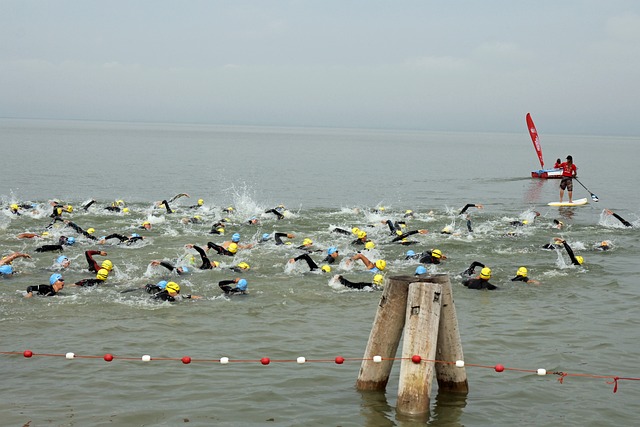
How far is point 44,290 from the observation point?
13.8 metres

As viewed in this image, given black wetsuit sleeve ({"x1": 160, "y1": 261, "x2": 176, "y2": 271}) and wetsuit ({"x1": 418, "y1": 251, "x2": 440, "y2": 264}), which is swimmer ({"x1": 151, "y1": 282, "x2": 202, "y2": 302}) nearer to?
black wetsuit sleeve ({"x1": 160, "y1": 261, "x2": 176, "y2": 271})

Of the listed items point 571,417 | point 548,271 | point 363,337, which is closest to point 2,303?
point 363,337

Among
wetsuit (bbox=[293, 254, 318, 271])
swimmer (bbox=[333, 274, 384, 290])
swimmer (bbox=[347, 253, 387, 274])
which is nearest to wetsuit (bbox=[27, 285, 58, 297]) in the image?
wetsuit (bbox=[293, 254, 318, 271])

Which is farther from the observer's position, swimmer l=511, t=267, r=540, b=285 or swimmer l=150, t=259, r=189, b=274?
swimmer l=150, t=259, r=189, b=274

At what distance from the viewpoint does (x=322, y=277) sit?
53.0 feet

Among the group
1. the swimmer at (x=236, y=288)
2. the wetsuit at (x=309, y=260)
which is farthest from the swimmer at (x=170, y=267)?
the wetsuit at (x=309, y=260)

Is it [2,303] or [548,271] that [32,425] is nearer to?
[2,303]

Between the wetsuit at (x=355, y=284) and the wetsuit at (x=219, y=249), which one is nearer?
the wetsuit at (x=355, y=284)

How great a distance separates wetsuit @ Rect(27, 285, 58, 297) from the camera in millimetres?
13797

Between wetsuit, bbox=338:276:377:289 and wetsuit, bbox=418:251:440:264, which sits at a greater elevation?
wetsuit, bbox=418:251:440:264

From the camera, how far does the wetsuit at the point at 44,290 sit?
13.8 meters

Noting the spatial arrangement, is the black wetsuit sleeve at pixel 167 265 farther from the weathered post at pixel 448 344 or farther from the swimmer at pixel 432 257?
the weathered post at pixel 448 344

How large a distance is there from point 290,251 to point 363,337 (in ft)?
25.9

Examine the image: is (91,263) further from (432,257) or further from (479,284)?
(479,284)
